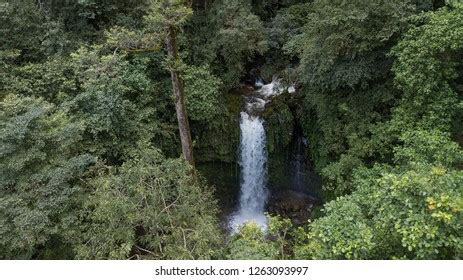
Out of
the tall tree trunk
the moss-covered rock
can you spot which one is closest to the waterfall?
the moss-covered rock

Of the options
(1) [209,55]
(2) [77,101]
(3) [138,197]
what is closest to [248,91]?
(1) [209,55]

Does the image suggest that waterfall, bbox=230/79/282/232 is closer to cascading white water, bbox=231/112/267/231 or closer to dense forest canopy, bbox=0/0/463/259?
cascading white water, bbox=231/112/267/231

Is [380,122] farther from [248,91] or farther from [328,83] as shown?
[248,91]

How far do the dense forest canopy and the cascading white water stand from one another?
1.38 ft

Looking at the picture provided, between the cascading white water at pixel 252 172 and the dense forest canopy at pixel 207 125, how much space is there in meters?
0.42

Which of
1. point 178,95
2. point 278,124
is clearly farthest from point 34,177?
point 278,124

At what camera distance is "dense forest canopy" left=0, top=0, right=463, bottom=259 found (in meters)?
5.57

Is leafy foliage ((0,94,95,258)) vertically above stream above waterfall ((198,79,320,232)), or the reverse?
leafy foliage ((0,94,95,258))

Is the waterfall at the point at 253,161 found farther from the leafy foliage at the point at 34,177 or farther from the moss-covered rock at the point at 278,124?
the leafy foliage at the point at 34,177

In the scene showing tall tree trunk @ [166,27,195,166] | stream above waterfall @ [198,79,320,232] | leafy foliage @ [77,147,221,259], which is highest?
tall tree trunk @ [166,27,195,166]

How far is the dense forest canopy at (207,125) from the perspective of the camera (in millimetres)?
5566

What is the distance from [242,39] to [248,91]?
2.49m

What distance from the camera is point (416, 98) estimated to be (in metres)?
8.80

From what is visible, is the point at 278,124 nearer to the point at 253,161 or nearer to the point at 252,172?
the point at 253,161
